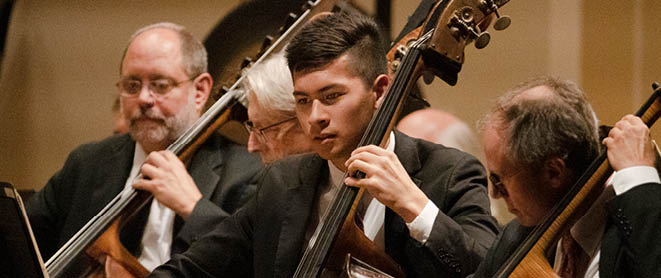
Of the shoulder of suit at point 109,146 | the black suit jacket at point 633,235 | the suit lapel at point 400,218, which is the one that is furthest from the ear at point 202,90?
the black suit jacket at point 633,235

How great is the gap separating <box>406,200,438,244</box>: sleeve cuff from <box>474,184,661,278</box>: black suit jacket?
35 cm

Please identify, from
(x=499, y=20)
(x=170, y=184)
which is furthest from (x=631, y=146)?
(x=170, y=184)

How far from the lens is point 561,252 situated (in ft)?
6.14

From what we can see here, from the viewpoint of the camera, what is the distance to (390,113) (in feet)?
6.51

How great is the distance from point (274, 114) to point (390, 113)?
668 mm

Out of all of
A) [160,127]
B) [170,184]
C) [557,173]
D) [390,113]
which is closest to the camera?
[557,173]

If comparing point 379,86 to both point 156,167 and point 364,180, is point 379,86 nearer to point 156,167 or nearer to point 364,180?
point 364,180

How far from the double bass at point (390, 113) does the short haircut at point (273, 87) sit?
0.60 m

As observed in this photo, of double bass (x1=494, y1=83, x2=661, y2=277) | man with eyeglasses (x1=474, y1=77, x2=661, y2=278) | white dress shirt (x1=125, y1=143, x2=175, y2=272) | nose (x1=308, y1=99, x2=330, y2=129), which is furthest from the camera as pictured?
white dress shirt (x1=125, y1=143, x2=175, y2=272)

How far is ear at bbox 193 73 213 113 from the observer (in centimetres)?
308

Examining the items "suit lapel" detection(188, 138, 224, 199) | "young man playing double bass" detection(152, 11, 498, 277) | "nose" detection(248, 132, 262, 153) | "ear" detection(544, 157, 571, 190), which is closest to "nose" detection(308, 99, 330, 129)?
"young man playing double bass" detection(152, 11, 498, 277)

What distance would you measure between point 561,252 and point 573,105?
0.29 m

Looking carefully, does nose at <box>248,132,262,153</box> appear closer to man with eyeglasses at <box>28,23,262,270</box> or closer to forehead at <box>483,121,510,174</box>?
man with eyeglasses at <box>28,23,262,270</box>

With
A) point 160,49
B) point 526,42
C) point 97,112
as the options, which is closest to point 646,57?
point 526,42
